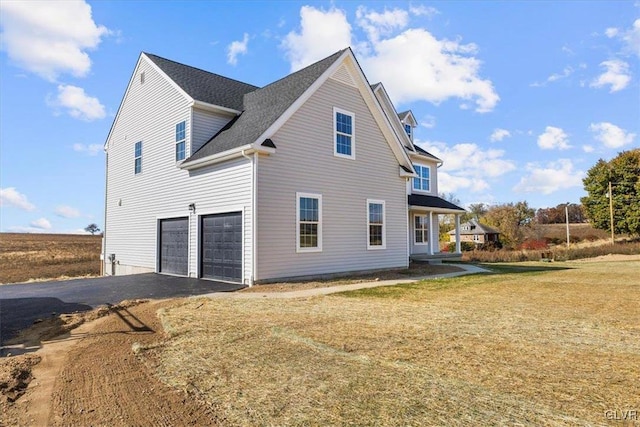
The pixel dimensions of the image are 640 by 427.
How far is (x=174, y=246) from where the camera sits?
14656 mm

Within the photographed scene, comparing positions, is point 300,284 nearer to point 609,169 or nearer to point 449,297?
point 449,297

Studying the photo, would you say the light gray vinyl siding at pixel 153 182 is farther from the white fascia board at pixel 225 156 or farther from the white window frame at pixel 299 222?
the white window frame at pixel 299 222

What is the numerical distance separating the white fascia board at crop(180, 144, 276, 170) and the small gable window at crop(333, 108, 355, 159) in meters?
3.32

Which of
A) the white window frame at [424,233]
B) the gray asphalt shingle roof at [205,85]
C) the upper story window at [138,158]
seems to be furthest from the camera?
the white window frame at [424,233]

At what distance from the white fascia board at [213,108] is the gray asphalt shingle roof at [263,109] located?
34 centimetres

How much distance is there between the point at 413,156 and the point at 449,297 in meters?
13.3

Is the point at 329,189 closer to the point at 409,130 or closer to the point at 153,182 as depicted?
the point at 153,182

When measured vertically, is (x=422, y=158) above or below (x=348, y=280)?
above

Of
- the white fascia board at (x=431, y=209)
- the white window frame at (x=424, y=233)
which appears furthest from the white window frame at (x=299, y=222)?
the white window frame at (x=424, y=233)

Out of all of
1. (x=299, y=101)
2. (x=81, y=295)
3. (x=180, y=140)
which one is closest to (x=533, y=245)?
(x=299, y=101)

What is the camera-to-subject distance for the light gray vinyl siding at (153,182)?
40.3 feet

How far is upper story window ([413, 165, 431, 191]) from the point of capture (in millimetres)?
22111

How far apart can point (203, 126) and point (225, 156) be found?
129 inches

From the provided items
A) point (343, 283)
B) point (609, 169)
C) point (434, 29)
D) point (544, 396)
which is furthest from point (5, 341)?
point (609, 169)
